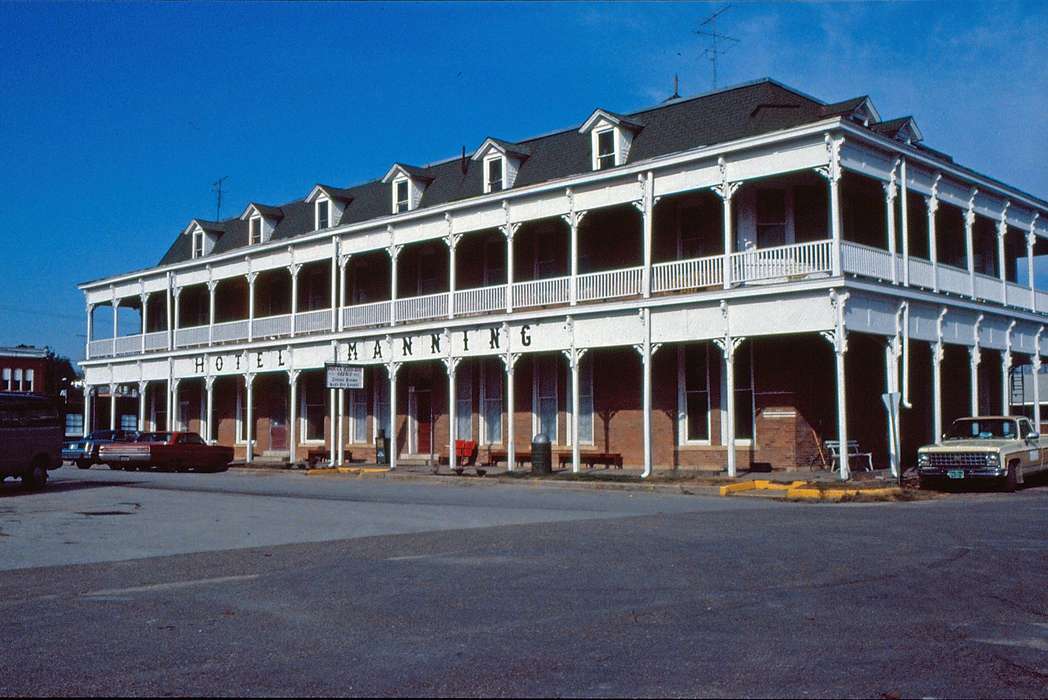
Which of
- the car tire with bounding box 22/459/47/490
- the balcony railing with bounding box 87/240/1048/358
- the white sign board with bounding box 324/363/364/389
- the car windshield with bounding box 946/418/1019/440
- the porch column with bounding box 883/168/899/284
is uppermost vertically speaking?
the porch column with bounding box 883/168/899/284

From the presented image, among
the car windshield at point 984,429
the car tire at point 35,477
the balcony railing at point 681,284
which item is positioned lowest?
the car tire at point 35,477

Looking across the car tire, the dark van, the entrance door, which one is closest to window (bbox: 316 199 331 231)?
the entrance door

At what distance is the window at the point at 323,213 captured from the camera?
135 ft

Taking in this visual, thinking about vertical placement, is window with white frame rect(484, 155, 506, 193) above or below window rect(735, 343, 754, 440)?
above

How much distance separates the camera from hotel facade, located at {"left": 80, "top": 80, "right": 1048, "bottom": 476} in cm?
2608

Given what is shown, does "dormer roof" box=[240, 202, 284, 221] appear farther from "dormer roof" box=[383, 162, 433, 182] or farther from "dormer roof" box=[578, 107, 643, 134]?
"dormer roof" box=[578, 107, 643, 134]

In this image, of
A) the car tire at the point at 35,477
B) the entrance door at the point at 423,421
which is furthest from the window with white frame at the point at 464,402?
the car tire at the point at 35,477

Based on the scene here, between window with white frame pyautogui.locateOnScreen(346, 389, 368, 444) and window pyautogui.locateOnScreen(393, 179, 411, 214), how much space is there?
7.05 meters

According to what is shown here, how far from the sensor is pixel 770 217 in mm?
28156

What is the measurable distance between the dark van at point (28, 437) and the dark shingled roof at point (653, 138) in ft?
46.0

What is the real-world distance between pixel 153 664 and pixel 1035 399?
31.3 metres

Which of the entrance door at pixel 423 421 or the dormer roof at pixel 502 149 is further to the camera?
the entrance door at pixel 423 421

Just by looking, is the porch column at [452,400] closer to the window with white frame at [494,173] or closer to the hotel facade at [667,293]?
the hotel facade at [667,293]

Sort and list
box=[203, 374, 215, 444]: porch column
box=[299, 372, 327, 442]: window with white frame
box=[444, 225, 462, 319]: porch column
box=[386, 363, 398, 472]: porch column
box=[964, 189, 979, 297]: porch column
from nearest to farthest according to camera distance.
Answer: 1. box=[964, 189, 979, 297]: porch column
2. box=[444, 225, 462, 319]: porch column
3. box=[386, 363, 398, 472]: porch column
4. box=[299, 372, 327, 442]: window with white frame
5. box=[203, 374, 215, 444]: porch column
